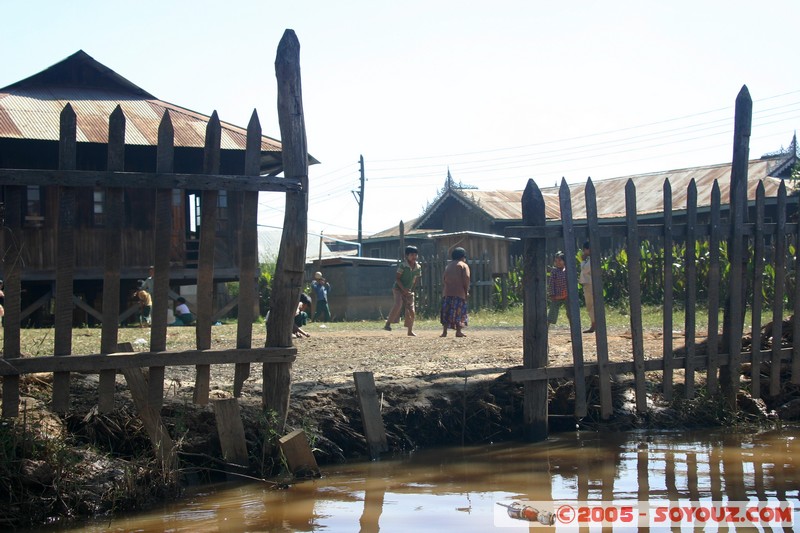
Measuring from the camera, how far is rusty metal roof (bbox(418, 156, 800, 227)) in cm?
2767

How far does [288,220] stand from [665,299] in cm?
340

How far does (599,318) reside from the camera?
281 inches

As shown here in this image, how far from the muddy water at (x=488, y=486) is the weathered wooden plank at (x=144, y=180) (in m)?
2.05

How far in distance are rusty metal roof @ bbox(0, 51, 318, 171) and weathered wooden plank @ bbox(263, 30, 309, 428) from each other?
12.0m

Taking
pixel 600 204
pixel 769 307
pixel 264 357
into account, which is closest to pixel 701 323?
pixel 769 307

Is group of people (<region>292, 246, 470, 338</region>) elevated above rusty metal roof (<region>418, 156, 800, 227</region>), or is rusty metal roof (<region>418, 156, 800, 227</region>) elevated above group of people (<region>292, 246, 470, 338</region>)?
rusty metal roof (<region>418, 156, 800, 227</region>)

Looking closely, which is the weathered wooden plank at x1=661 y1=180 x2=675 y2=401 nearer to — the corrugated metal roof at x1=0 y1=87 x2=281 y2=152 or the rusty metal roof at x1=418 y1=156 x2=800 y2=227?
the corrugated metal roof at x1=0 y1=87 x2=281 y2=152

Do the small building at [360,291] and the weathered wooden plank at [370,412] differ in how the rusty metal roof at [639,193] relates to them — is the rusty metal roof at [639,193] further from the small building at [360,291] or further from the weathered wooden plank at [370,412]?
the weathered wooden plank at [370,412]

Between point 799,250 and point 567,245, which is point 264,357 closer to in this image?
point 567,245

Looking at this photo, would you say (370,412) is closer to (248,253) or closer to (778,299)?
(248,253)

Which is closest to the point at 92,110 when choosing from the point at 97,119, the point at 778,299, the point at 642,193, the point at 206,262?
the point at 97,119

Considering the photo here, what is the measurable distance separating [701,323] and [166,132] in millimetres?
12140

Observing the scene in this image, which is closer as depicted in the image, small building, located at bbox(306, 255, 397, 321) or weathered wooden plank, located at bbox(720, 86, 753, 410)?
weathered wooden plank, located at bbox(720, 86, 753, 410)

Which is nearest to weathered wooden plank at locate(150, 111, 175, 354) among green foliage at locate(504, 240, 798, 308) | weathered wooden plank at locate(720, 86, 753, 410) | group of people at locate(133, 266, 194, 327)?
weathered wooden plank at locate(720, 86, 753, 410)
